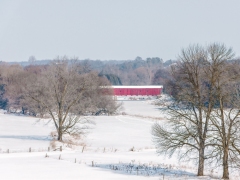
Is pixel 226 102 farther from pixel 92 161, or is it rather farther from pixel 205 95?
pixel 92 161

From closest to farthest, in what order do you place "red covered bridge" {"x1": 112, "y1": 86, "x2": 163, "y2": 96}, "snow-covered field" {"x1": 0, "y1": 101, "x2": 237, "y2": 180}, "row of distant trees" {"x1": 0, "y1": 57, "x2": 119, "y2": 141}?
1. "snow-covered field" {"x1": 0, "y1": 101, "x2": 237, "y2": 180}
2. "row of distant trees" {"x1": 0, "y1": 57, "x2": 119, "y2": 141}
3. "red covered bridge" {"x1": 112, "y1": 86, "x2": 163, "y2": 96}

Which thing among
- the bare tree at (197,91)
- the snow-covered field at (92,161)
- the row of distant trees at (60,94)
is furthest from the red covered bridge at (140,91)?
the bare tree at (197,91)

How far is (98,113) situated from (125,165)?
Answer: 195 ft

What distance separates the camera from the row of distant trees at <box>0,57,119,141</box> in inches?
1762

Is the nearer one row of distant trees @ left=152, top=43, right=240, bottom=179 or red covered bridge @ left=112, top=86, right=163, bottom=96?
row of distant trees @ left=152, top=43, right=240, bottom=179

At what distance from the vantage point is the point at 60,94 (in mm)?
47594

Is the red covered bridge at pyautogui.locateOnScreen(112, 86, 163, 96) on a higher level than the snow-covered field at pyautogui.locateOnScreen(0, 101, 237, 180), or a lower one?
higher

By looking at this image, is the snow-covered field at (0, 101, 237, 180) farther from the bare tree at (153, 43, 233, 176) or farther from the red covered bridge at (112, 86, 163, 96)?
the red covered bridge at (112, 86, 163, 96)

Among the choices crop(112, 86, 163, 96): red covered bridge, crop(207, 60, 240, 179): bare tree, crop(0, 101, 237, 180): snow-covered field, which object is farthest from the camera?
crop(112, 86, 163, 96): red covered bridge

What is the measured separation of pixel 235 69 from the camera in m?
25.0

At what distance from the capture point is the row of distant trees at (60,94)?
147ft

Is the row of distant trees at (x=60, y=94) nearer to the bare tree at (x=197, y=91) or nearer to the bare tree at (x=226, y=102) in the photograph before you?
the bare tree at (x=197, y=91)

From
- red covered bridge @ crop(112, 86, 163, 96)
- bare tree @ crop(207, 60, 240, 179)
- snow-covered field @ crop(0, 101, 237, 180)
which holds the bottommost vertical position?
snow-covered field @ crop(0, 101, 237, 180)

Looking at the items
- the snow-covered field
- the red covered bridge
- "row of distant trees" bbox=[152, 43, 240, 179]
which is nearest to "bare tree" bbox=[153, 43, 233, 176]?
"row of distant trees" bbox=[152, 43, 240, 179]
